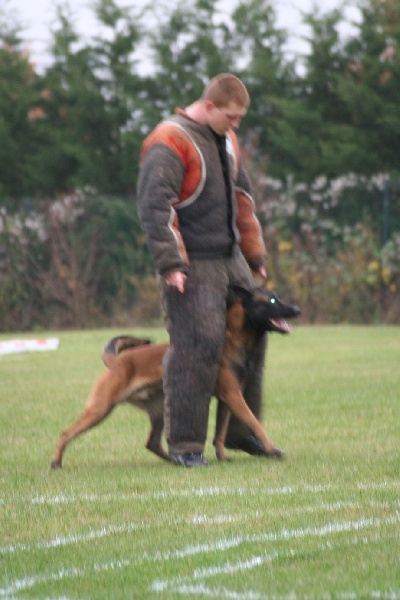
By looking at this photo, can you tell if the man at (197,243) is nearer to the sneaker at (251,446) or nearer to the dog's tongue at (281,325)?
the sneaker at (251,446)

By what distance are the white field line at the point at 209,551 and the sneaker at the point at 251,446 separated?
2160 mm

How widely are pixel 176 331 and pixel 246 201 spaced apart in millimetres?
974

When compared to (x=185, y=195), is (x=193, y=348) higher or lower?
lower

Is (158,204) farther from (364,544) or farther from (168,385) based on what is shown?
(364,544)

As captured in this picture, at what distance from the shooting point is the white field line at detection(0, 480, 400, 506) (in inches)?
246

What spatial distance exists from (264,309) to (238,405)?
0.57m

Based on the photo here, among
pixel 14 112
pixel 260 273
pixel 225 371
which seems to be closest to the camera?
pixel 225 371

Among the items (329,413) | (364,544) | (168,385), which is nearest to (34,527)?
(364,544)

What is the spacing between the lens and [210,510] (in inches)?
229

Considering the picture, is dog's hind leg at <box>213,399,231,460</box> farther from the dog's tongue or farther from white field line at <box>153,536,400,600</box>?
white field line at <box>153,536,400,600</box>

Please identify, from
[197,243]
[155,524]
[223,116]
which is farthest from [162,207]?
[155,524]

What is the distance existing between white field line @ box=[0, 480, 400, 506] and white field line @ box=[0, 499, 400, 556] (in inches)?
16.8

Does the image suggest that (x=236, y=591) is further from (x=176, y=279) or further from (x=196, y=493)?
(x=176, y=279)

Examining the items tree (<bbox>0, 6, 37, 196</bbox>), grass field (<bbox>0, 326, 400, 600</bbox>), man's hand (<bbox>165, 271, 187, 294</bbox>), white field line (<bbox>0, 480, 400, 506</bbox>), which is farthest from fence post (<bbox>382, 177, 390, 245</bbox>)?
white field line (<bbox>0, 480, 400, 506</bbox>)
